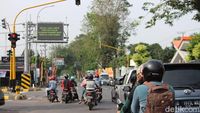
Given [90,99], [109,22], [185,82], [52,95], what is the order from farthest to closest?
[109,22] < [52,95] < [90,99] < [185,82]

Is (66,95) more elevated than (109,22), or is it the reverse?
(109,22)

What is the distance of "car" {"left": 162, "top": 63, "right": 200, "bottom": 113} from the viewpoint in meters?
8.18

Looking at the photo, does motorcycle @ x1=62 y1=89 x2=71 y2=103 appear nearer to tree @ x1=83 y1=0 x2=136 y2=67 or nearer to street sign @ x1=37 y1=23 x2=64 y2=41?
street sign @ x1=37 y1=23 x2=64 y2=41

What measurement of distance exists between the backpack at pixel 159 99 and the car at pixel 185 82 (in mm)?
3006

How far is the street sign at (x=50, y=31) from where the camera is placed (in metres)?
68.9

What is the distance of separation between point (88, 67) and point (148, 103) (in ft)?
404

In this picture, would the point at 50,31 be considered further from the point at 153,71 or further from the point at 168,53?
the point at 153,71

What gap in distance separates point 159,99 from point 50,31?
64.5 meters

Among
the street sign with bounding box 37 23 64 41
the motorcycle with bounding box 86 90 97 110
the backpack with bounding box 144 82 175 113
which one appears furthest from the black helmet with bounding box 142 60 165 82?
the street sign with bounding box 37 23 64 41

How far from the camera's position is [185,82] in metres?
8.75

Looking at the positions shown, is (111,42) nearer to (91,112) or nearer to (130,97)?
(91,112)

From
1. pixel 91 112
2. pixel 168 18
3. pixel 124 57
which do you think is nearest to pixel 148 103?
pixel 91 112

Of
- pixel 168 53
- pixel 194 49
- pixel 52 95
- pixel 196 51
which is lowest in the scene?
pixel 52 95

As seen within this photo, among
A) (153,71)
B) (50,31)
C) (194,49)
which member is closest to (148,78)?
(153,71)
